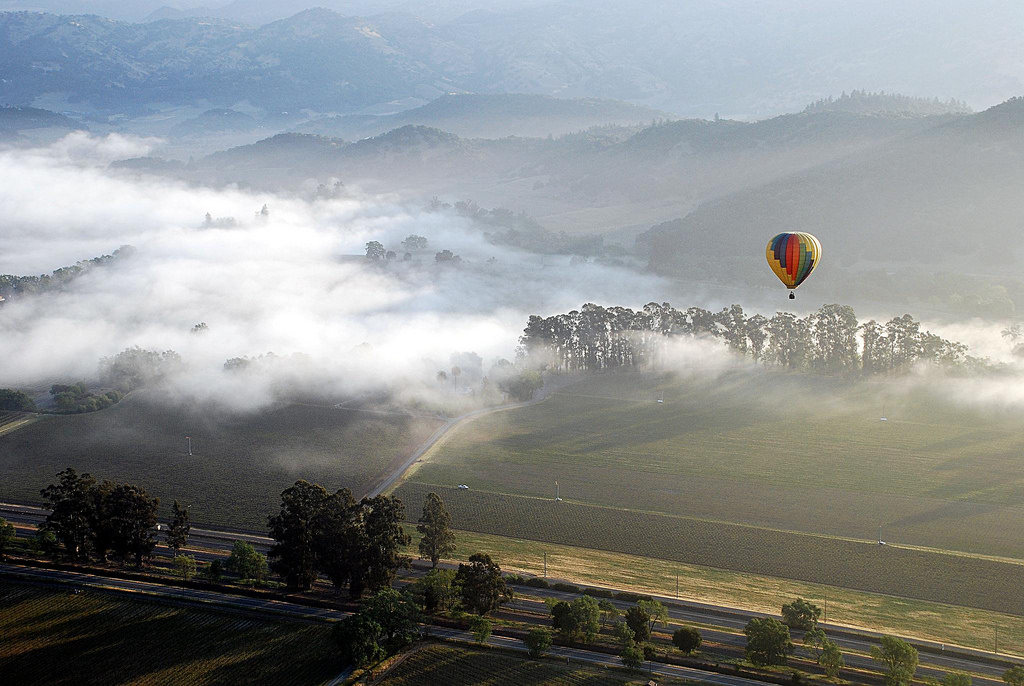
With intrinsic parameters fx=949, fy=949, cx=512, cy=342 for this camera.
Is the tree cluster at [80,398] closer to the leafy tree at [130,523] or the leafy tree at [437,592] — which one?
the leafy tree at [130,523]

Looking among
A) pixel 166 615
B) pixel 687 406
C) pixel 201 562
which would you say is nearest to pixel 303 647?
pixel 166 615

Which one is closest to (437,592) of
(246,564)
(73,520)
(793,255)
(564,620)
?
(564,620)

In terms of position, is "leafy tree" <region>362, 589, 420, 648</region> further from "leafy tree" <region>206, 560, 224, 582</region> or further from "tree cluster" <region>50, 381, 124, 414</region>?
"tree cluster" <region>50, 381, 124, 414</region>

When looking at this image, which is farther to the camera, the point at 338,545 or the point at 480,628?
the point at 338,545

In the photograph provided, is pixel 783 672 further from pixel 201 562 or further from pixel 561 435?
pixel 561 435

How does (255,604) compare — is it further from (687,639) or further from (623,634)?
(687,639)
